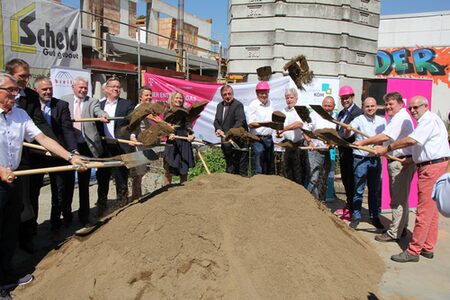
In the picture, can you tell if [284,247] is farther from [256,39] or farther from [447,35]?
[447,35]

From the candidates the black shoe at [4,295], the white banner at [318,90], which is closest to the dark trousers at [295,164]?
the white banner at [318,90]

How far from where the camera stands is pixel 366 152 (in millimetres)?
4801

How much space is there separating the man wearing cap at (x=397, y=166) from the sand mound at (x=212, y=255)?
35.6 inches

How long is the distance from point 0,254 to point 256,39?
7.07 m

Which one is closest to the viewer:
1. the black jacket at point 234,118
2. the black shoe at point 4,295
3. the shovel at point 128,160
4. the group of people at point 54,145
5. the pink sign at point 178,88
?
the black shoe at point 4,295

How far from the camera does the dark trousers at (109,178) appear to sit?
4.84 metres

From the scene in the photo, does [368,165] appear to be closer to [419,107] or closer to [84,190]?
[419,107]

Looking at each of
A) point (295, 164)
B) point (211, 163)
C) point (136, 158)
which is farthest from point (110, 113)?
point (211, 163)

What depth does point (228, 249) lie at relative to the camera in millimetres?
3016

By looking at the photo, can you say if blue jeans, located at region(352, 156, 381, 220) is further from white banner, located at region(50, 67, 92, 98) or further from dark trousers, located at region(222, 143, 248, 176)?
white banner, located at region(50, 67, 92, 98)

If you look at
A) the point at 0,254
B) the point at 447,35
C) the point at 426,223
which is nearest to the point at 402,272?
the point at 426,223

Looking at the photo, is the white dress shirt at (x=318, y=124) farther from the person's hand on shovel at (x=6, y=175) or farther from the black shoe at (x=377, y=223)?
the person's hand on shovel at (x=6, y=175)

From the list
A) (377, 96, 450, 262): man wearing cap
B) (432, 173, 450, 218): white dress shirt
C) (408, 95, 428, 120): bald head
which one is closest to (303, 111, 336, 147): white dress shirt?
(377, 96, 450, 262): man wearing cap

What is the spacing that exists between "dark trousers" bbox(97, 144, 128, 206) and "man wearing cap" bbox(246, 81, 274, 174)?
5.85 feet
